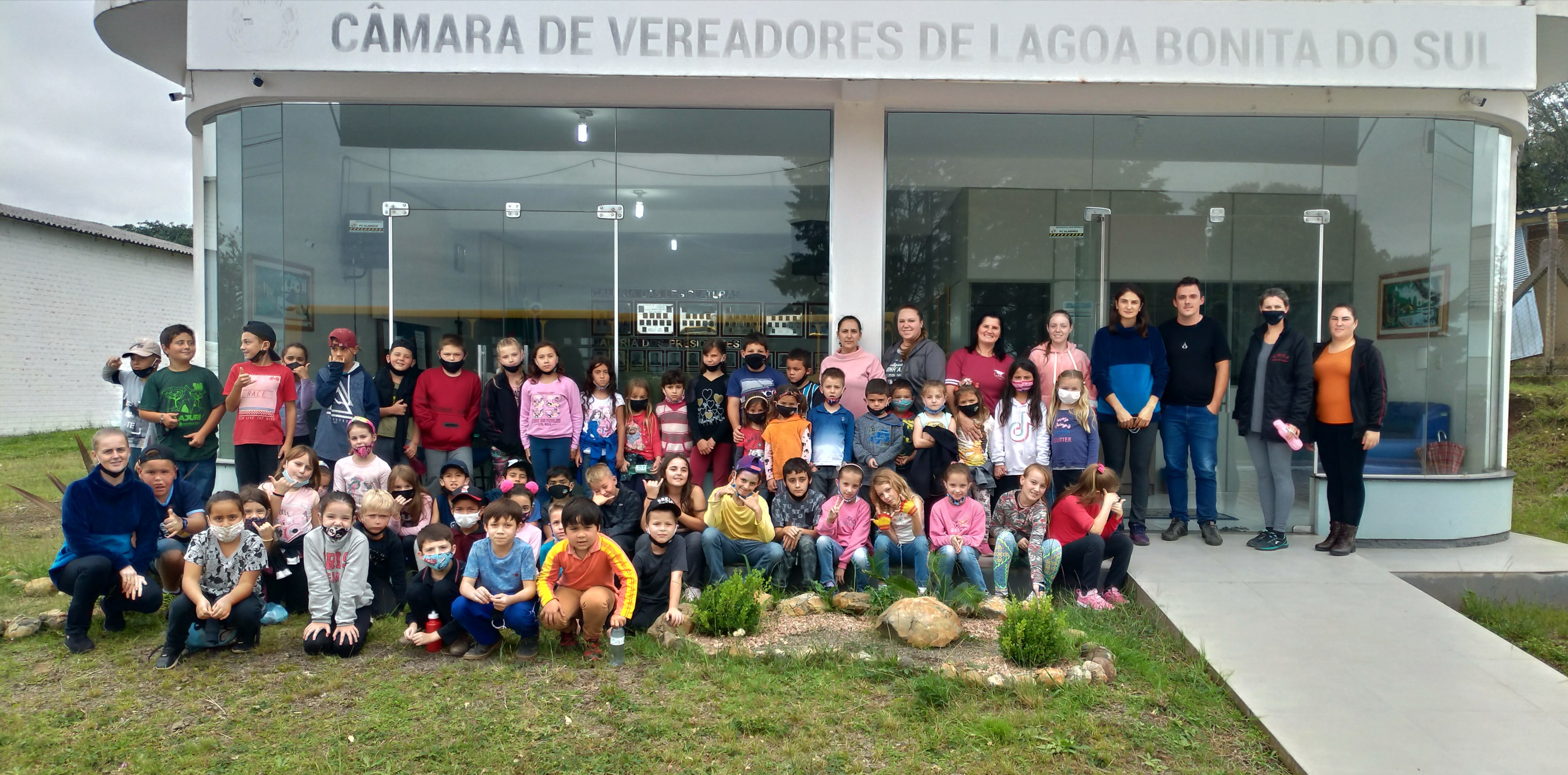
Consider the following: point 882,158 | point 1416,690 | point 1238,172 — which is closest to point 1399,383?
point 1238,172

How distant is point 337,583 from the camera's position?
197 inches

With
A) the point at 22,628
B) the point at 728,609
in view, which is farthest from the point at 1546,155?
the point at 22,628

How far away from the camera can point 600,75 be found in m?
6.46

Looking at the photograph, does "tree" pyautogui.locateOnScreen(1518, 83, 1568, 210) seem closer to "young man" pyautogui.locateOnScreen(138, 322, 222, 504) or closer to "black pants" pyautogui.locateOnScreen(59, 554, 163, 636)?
"young man" pyautogui.locateOnScreen(138, 322, 222, 504)

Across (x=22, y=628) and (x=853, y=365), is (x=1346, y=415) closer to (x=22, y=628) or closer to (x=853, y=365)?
(x=853, y=365)

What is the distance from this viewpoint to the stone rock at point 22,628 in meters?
5.17

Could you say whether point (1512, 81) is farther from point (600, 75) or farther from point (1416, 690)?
point (600, 75)

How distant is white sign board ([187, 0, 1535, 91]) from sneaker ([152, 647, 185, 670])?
12.7 ft

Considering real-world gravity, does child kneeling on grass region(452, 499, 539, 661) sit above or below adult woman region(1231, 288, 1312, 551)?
below

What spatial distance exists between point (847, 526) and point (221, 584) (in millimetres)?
3456

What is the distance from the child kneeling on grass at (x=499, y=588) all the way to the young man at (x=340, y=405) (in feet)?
7.10

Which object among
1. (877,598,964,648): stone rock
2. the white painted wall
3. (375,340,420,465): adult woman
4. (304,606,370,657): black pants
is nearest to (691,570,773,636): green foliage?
(877,598,964,648): stone rock

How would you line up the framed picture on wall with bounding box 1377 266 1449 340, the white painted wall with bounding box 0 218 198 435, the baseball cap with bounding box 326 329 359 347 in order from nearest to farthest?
the baseball cap with bounding box 326 329 359 347 < the framed picture on wall with bounding box 1377 266 1449 340 < the white painted wall with bounding box 0 218 198 435

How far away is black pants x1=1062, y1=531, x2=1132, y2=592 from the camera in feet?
18.2
